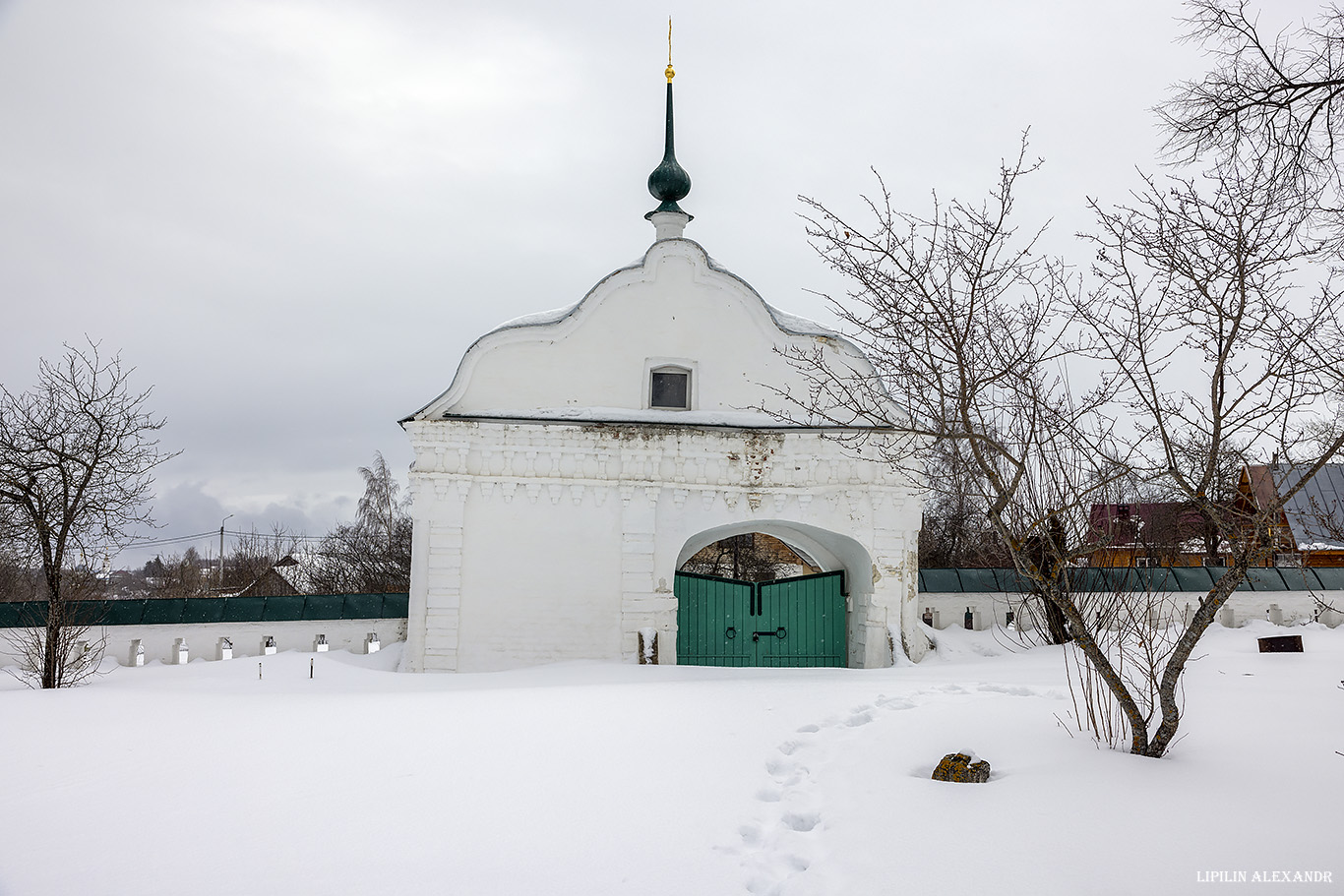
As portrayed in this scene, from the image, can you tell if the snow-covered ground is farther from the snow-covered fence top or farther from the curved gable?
the snow-covered fence top

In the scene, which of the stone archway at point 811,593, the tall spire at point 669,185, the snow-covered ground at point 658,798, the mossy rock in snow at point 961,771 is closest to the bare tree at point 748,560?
the stone archway at point 811,593

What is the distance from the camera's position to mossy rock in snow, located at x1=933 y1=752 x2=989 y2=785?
13.0 feet

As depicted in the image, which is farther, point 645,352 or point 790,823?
point 645,352

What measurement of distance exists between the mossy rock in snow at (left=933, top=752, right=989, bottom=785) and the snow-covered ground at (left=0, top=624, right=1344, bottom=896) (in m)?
0.08

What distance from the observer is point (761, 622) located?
12656 mm

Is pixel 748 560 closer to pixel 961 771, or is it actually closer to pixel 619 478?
pixel 619 478

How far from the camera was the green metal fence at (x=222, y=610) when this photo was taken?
1010cm

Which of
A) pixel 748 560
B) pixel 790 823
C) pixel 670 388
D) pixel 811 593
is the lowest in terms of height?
pixel 790 823

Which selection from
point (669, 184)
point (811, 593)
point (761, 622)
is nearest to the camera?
point (761, 622)

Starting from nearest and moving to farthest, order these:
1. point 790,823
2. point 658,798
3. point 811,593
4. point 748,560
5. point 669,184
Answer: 1. point 790,823
2. point 658,798
3. point 811,593
4. point 669,184
5. point 748,560

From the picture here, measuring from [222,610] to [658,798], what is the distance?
957 centimetres

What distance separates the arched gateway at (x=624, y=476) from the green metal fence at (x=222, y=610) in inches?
53.0

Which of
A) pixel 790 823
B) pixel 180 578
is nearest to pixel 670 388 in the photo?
pixel 790 823

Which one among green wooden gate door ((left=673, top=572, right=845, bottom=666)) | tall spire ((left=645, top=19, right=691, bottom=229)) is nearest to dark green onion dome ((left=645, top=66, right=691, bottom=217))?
tall spire ((left=645, top=19, right=691, bottom=229))
